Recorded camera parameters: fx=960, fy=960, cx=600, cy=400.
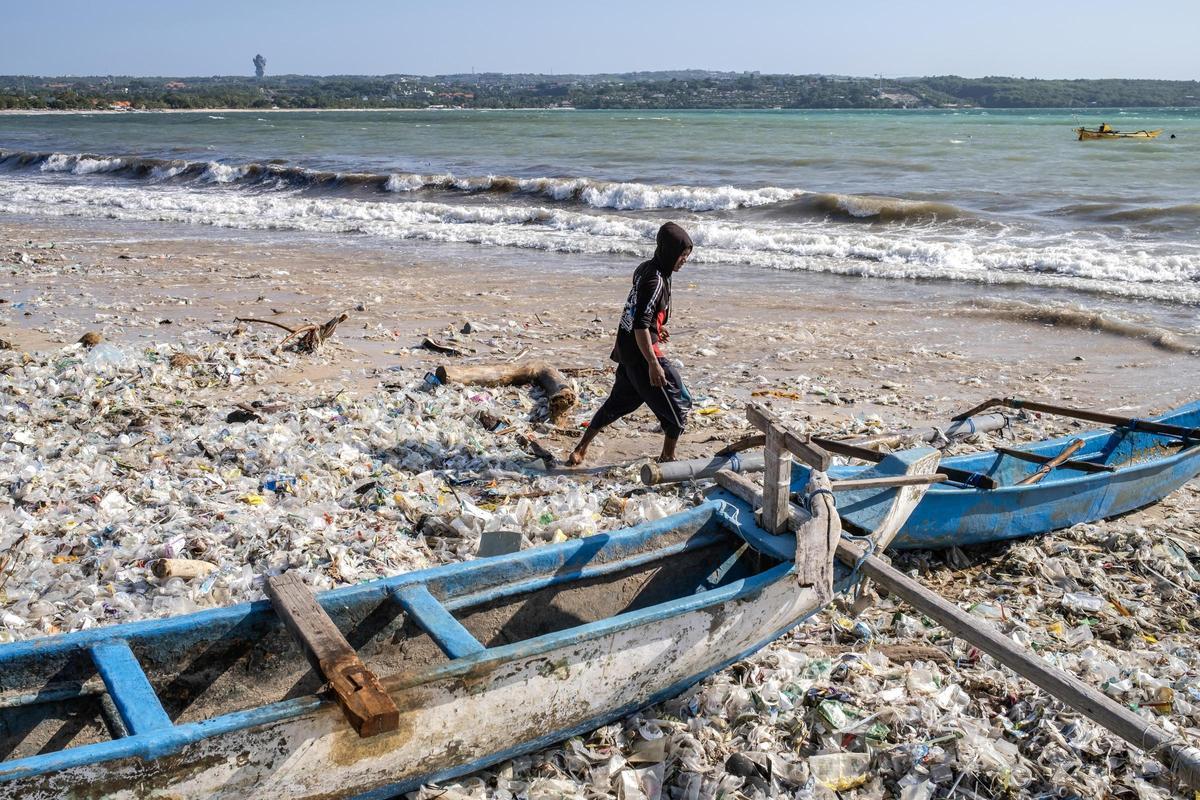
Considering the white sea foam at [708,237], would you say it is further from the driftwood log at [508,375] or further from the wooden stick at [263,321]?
the driftwood log at [508,375]

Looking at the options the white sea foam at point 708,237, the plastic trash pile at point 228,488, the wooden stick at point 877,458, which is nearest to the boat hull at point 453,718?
the wooden stick at point 877,458

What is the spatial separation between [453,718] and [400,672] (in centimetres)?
24

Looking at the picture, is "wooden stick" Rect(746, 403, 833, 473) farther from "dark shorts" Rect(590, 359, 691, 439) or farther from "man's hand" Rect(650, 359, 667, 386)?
"dark shorts" Rect(590, 359, 691, 439)

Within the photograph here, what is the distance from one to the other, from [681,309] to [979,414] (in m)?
5.29

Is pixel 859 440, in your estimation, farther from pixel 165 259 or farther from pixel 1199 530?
pixel 165 259

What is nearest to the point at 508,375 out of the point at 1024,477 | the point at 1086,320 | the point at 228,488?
the point at 228,488

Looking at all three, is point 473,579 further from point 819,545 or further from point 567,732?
point 819,545

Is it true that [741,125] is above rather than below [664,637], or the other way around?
above

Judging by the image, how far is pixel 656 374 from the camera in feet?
19.8

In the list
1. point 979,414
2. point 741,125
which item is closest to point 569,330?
point 979,414

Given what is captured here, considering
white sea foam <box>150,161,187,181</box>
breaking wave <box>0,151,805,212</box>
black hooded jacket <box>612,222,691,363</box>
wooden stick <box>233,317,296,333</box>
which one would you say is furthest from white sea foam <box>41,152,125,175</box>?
black hooded jacket <box>612,222,691,363</box>

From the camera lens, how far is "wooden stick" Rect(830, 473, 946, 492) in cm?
458

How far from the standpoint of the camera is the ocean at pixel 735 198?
16047 millimetres

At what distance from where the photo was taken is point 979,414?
7387 millimetres
